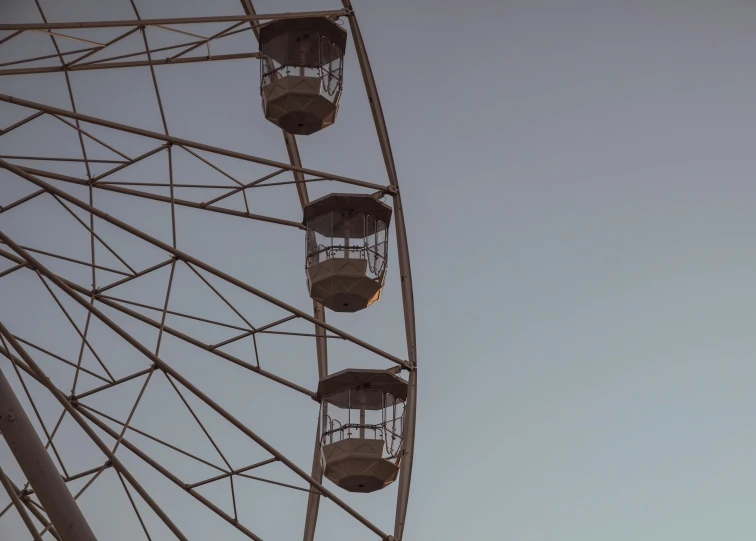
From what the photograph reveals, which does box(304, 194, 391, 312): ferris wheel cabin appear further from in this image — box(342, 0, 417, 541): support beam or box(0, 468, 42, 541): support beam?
box(0, 468, 42, 541): support beam

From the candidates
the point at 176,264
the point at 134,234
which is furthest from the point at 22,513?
the point at 176,264

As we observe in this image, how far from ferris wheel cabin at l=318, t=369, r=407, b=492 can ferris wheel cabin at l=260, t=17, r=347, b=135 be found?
3902 mm

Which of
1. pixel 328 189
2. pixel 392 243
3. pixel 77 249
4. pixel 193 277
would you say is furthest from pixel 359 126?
pixel 392 243

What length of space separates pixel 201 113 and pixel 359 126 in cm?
370

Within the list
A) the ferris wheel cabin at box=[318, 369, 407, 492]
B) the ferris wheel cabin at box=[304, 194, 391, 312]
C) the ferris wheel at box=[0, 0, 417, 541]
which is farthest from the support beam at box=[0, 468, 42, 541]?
the ferris wheel at box=[0, 0, 417, 541]

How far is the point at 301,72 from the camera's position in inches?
742

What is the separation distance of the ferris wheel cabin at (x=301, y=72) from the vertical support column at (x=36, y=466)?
8.21 meters

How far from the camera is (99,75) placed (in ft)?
92.5

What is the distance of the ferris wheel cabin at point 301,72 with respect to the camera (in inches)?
736

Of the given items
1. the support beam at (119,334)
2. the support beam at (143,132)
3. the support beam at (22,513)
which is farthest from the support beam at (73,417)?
the support beam at (143,132)

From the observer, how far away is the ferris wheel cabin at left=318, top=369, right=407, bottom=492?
18.5m

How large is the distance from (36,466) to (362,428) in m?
7.96

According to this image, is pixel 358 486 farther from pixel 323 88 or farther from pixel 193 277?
pixel 193 277

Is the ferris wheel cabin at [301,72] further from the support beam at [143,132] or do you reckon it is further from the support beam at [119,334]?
the support beam at [119,334]
